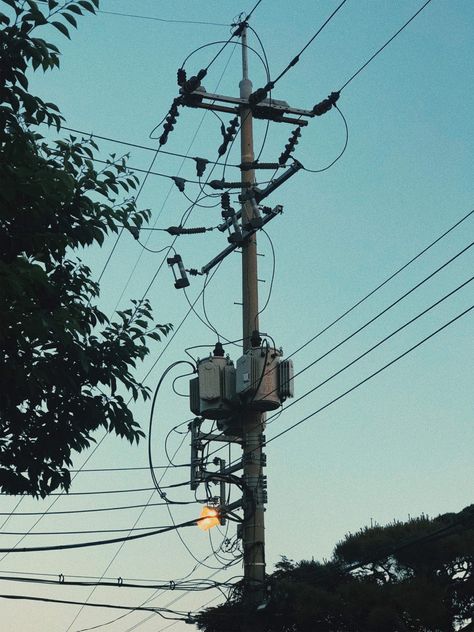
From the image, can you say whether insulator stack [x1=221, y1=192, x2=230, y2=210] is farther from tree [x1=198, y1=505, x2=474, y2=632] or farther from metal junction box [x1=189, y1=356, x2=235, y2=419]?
tree [x1=198, y1=505, x2=474, y2=632]

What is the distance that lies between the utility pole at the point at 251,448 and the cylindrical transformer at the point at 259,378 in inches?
9.8

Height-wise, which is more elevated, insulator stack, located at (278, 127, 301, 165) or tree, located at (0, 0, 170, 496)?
insulator stack, located at (278, 127, 301, 165)

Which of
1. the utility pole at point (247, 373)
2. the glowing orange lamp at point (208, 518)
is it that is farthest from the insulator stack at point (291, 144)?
the glowing orange lamp at point (208, 518)

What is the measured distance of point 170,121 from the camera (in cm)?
1925

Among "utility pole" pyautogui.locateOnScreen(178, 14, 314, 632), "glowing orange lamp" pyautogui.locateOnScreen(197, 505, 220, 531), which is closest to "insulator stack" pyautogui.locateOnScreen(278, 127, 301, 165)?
"utility pole" pyautogui.locateOnScreen(178, 14, 314, 632)

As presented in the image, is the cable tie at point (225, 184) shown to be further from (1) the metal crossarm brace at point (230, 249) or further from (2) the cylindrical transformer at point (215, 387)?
(2) the cylindrical transformer at point (215, 387)

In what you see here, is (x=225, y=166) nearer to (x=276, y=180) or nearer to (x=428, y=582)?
(x=276, y=180)

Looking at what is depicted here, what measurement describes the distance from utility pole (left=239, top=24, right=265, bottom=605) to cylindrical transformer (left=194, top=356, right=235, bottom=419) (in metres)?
0.40

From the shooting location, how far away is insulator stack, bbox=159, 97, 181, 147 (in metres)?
19.0

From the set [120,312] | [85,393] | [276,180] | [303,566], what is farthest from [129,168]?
[303,566]

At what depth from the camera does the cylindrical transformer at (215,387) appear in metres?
17.5

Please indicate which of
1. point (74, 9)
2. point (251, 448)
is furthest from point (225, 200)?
point (74, 9)

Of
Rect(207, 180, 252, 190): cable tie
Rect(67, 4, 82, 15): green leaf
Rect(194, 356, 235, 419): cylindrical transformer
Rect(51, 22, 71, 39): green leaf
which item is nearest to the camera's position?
Rect(51, 22, 71, 39): green leaf

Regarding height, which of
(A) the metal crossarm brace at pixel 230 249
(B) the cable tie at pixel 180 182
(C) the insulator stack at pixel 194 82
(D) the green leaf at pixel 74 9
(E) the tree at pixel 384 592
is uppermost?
(C) the insulator stack at pixel 194 82
